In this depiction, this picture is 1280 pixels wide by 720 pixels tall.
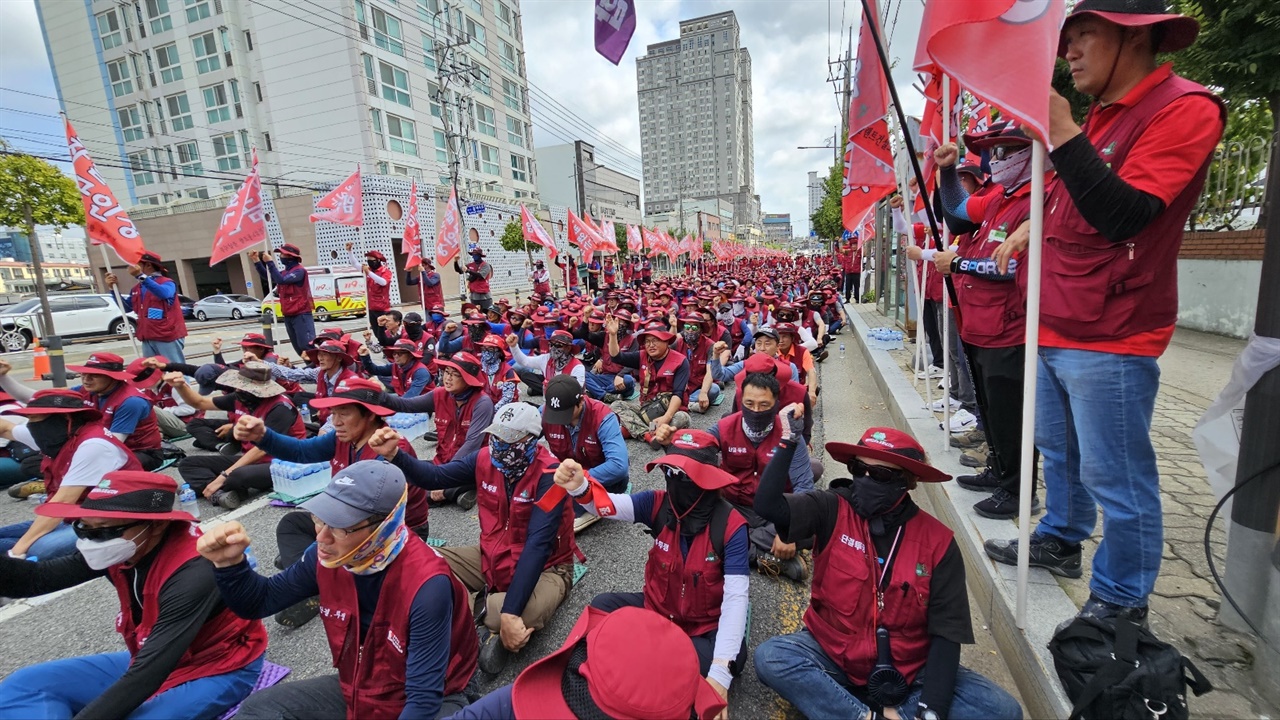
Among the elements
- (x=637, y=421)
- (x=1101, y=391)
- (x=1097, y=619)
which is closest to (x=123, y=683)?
(x=1097, y=619)

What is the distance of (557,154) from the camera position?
62500 millimetres

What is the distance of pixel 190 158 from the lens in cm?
3350

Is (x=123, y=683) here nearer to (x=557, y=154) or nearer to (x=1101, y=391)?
(x=1101, y=391)

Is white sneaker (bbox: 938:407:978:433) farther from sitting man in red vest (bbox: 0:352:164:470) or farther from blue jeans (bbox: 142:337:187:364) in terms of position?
blue jeans (bbox: 142:337:187:364)

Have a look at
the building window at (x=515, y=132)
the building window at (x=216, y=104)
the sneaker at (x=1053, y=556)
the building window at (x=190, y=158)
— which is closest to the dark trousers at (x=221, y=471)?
the sneaker at (x=1053, y=556)

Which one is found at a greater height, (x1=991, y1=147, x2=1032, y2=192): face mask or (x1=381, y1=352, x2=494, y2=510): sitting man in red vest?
(x1=991, y1=147, x2=1032, y2=192): face mask

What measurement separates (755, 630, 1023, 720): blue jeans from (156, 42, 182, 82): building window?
45441mm

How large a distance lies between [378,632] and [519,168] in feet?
161

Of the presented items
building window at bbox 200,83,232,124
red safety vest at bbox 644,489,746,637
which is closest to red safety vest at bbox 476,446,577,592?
red safety vest at bbox 644,489,746,637

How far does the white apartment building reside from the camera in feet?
101

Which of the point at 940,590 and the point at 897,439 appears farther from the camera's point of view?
the point at 897,439

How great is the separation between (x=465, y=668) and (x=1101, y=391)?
113 inches

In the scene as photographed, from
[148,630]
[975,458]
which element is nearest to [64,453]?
[148,630]

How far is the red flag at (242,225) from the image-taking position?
964 cm
